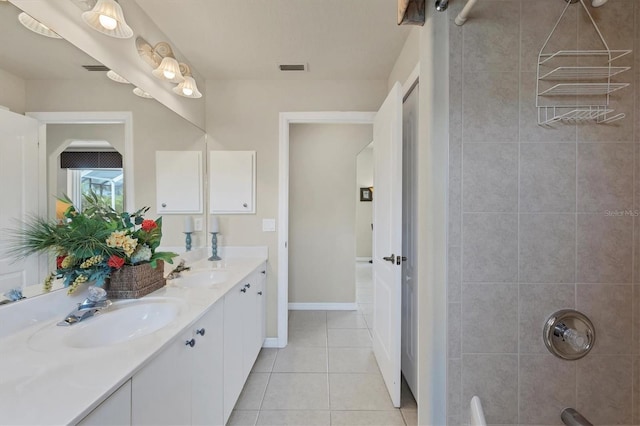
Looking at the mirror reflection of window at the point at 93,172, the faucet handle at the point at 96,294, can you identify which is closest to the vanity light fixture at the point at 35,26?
the mirror reflection of window at the point at 93,172

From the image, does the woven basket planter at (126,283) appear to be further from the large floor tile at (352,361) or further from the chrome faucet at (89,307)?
the large floor tile at (352,361)

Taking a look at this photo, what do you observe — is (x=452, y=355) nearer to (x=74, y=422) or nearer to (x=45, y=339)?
(x=74, y=422)

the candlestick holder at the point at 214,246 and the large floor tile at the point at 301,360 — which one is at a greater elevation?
the candlestick holder at the point at 214,246

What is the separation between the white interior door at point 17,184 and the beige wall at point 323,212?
2.68 metres

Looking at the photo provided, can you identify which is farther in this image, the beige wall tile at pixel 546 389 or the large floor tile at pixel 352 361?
the large floor tile at pixel 352 361

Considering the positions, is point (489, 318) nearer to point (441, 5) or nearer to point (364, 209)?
point (441, 5)

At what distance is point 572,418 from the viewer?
32.9 inches

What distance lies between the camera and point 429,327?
0.90m

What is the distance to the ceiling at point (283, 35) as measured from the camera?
161 cm

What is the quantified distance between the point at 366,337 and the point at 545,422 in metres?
2.01

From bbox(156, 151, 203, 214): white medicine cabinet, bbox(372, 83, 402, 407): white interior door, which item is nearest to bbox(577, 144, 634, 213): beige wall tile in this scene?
bbox(372, 83, 402, 407): white interior door

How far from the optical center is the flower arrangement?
1.05 metres

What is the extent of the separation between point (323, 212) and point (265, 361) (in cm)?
192

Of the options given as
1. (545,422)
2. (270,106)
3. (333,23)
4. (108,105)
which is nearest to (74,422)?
(545,422)
